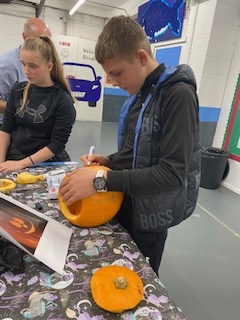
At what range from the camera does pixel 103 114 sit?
6.25 metres

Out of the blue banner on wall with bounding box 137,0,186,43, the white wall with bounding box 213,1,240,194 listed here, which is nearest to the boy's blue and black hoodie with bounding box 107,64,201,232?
the white wall with bounding box 213,1,240,194

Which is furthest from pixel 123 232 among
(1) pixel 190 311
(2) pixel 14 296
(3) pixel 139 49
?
(1) pixel 190 311

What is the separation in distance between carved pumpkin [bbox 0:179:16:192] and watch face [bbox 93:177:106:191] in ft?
1.53

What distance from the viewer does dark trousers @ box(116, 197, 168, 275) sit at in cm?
91

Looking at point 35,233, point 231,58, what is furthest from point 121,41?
point 231,58

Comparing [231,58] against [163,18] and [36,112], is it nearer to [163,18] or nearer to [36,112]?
[163,18]

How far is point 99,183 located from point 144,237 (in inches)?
12.3

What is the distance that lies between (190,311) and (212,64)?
2.61m

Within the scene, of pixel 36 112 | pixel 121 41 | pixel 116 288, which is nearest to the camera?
pixel 116 288

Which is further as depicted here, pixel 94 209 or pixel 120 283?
pixel 94 209

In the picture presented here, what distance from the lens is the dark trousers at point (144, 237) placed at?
91 centimetres

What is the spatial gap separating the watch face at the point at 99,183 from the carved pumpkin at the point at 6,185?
1.53ft

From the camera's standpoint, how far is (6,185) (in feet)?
3.42

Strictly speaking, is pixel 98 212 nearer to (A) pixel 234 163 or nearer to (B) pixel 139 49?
(B) pixel 139 49
